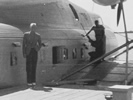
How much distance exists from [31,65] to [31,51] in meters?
0.45

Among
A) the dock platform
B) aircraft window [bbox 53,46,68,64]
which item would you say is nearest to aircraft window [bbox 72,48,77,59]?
aircraft window [bbox 53,46,68,64]

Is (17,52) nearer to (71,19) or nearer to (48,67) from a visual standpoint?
(48,67)

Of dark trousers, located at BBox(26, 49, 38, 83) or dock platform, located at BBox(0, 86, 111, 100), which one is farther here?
dark trousers, located at BBox(26, 49, 38, 83)

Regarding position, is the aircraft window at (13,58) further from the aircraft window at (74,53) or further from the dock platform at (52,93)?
the aircraft window at (74,53)

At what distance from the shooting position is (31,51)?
11320 mm

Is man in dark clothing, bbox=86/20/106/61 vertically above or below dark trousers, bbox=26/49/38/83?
above

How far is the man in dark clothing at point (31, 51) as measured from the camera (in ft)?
36.7

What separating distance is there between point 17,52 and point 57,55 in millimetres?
2020

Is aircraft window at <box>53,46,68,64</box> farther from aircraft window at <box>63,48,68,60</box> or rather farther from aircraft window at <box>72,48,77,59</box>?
aircraft window at <box>72,48,77,59</box>

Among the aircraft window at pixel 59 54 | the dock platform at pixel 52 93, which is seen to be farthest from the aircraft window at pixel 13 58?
the aircraft window at pixel 59 54

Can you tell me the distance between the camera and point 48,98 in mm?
9273

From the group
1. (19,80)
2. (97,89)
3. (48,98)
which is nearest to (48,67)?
(19,80)

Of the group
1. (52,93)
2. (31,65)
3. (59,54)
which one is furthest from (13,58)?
(59,54)

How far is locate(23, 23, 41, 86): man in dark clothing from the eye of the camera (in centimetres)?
1119
